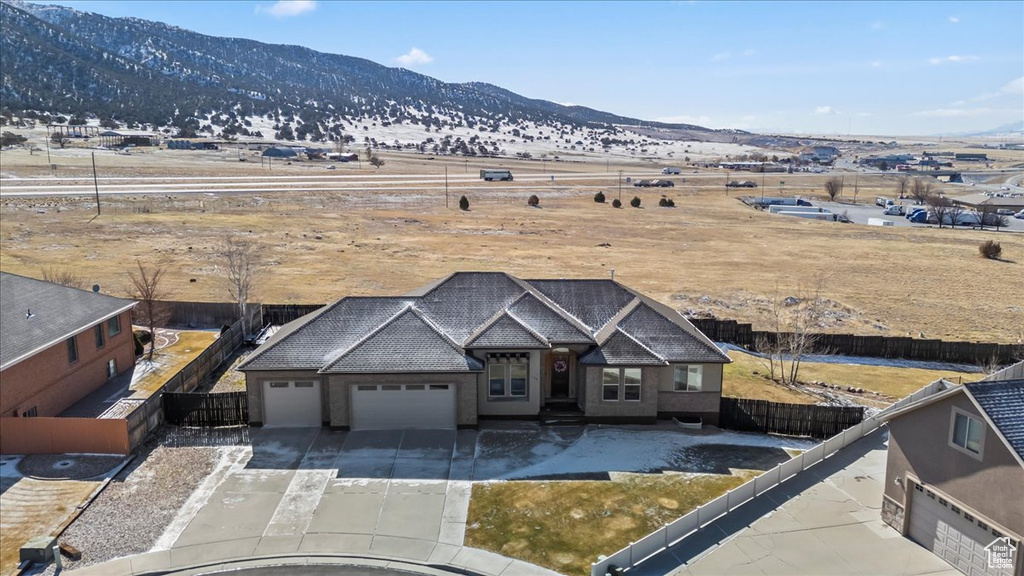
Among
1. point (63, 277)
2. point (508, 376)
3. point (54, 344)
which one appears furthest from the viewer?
point (63, 277)

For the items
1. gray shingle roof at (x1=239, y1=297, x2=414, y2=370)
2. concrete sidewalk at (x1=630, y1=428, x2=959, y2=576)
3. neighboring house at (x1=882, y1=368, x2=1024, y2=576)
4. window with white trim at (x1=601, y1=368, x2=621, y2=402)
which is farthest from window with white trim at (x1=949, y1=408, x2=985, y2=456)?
gray shingle roof at (x1=239, y1=297, x2=414, y2=370)

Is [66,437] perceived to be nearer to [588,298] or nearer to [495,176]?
[588,298]

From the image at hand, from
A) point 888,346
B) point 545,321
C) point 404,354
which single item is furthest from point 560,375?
point 888,346

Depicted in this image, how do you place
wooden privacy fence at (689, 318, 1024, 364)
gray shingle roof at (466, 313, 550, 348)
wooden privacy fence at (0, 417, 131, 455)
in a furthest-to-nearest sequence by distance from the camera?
1. wooden privacy fence at (689, 318, 1024, 364)
2. gray shingle roof at (466, 313, 550, 348)
3. wooden privacy fence at (0, 417, 131, 455)

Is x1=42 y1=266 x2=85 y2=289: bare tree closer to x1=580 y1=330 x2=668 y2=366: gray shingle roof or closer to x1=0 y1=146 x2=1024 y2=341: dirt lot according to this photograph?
x1=0 y1=146 x2=1024 y2=341: dirt lot

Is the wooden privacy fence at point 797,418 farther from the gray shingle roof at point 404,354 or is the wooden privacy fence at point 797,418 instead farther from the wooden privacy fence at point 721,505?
the gray shingle roof at point 404,354

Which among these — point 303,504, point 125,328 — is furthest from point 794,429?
point 125,328
